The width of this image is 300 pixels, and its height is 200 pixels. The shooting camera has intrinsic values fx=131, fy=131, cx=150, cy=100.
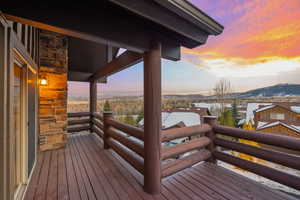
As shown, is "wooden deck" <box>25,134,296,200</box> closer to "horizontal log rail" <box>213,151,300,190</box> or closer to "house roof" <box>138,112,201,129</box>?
"horizontal log rail" <box>213,151,300,190</box>

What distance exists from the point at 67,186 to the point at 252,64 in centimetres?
757

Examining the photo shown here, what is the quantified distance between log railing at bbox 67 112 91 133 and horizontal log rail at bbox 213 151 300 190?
4.87m

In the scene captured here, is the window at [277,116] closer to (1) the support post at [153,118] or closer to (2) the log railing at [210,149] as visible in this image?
(2) the log railing at [210,149]

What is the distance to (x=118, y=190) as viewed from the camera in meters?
2.01

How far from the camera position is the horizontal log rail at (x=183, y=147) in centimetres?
219

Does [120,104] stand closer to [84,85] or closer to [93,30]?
[84,85]

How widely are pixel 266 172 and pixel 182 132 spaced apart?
54.3 inches

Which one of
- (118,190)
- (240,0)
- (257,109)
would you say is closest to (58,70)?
(118,190)

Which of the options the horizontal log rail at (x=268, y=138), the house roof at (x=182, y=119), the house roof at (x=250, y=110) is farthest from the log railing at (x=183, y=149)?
the house roof at (x=182, y=119)

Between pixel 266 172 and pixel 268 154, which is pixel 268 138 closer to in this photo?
pixel 268 154

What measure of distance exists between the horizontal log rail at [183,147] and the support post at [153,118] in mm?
239

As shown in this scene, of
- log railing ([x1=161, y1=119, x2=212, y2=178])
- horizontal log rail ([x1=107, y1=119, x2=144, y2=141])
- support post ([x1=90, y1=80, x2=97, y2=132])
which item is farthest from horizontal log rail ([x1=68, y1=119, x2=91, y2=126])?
log railing ([x1=161, y1=119, x2=212, y2=178])

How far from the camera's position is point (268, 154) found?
2.03 metres

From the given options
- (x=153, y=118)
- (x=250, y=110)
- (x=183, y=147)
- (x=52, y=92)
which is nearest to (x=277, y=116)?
(x=250, y=110)
